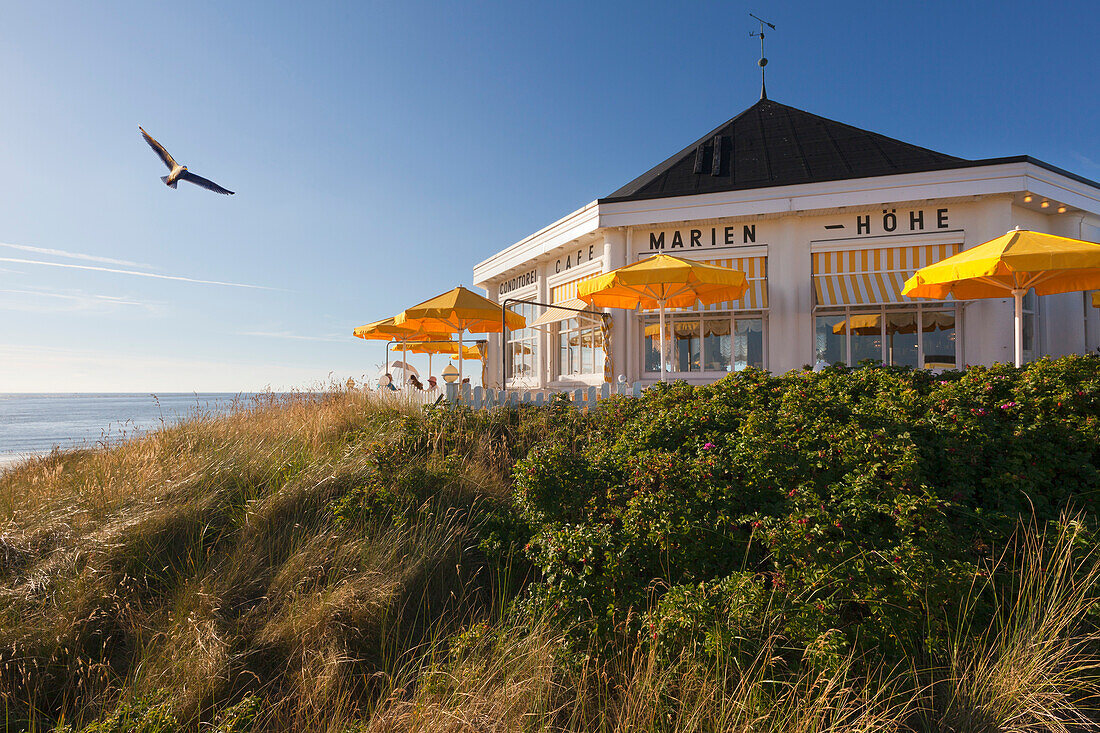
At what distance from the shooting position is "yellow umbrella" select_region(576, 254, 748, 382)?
8.95 m

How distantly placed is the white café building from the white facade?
25mm

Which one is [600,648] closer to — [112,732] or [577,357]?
[112,732]

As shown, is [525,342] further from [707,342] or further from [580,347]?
[707,342]

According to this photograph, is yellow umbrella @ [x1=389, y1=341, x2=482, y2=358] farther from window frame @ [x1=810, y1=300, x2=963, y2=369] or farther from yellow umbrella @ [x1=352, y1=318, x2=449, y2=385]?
window frame @ [x1=810, y1=300, x2=963, y2=369]

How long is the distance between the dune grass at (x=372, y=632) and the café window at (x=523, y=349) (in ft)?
37.8

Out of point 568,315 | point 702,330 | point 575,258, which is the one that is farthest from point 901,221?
point 568,315

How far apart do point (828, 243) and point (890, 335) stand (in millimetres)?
2415

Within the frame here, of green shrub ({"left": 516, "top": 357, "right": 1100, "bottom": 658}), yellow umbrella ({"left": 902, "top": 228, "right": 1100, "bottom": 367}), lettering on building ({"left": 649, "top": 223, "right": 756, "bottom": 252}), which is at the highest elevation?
lettering on building ({"left": 649, "top": 223, "right": 756, "bottom": 252})

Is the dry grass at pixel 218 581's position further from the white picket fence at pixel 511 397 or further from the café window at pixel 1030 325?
the café window at pixel 1030 325

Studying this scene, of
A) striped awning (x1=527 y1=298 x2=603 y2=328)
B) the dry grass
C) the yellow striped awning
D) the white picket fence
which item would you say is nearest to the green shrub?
the dry grass

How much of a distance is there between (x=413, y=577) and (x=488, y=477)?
159 centimetres

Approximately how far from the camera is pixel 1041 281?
28.8ft

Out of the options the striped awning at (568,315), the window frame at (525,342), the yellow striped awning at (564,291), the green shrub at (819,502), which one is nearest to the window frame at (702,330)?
the striped awning at (568,315)

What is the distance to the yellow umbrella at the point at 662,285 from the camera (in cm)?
895
